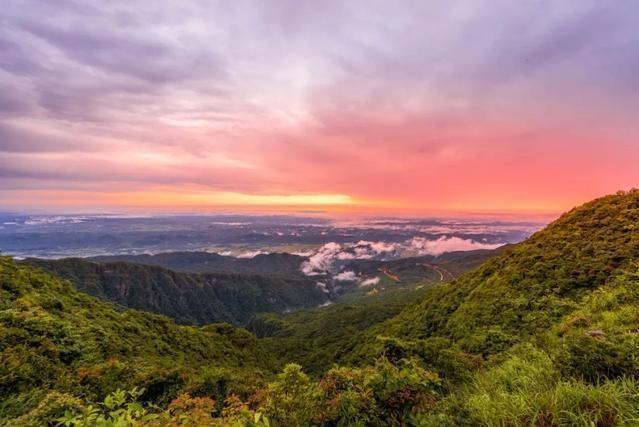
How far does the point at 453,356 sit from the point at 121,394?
10164mm

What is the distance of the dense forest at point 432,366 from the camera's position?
4531mm

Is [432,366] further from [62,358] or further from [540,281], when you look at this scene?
[540,281]

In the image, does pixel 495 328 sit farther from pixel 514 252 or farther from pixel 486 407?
pixel 514 252

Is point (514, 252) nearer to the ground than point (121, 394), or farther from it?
nearer to the ground

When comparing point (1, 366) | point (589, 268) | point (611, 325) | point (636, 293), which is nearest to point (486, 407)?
point (611, 325)

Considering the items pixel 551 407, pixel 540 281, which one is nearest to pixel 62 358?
pixel 551 407

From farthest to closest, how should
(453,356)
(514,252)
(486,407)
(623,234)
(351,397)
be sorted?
(514,252) < (623,234) < (453,356) < (351,397) < (486,407)

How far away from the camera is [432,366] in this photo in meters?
9.73

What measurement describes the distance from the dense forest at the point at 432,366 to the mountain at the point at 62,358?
69 millimetres

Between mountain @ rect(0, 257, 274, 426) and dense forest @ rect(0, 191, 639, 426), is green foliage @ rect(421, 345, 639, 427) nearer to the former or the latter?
dense forest @ rect(0, 191, 639, 426)

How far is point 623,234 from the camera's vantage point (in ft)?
74.5

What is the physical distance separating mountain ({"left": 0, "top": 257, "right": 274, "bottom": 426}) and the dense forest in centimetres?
7

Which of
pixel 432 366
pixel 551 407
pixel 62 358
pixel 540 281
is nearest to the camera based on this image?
pixel 551 407

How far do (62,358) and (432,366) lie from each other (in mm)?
17645
